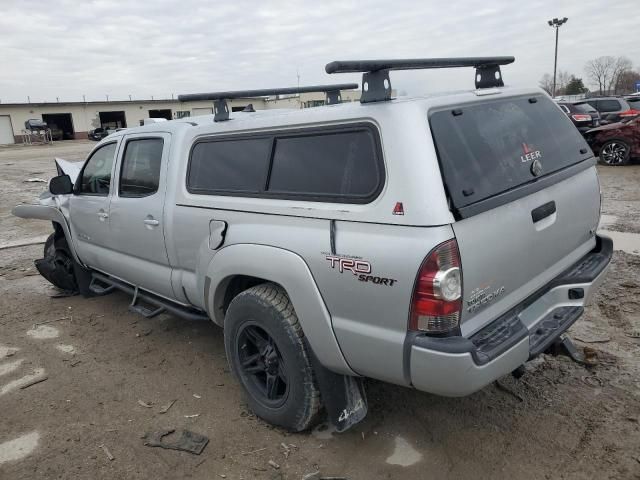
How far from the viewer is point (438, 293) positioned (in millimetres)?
2289

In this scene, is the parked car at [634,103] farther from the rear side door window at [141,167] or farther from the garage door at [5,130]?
the garage door at [5,130]

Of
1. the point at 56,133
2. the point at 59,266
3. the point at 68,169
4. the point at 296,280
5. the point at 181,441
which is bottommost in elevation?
the point at 181,441

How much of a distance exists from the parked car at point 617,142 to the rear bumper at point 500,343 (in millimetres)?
11799

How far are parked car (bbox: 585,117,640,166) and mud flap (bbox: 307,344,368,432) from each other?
12818 millimetres

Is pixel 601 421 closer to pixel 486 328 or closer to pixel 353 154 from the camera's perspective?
pixel 486 328

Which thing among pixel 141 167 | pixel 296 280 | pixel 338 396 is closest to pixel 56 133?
pixel 141 167

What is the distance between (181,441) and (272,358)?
80 centimetres

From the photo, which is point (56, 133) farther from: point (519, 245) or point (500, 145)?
point (519, 245)

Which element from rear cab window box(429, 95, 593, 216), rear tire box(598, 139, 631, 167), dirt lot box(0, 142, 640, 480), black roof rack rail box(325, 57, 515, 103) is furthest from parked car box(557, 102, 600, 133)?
black roof rack rail box(325, 57, 515, 103)

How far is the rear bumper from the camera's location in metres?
2.32

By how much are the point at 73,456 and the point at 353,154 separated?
251 centimetres

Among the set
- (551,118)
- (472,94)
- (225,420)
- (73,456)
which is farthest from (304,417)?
(551,118)

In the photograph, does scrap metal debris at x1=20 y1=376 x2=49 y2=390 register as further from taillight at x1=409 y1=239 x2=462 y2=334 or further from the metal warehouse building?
the metal warehouse building

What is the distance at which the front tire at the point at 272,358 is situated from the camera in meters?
2.92
